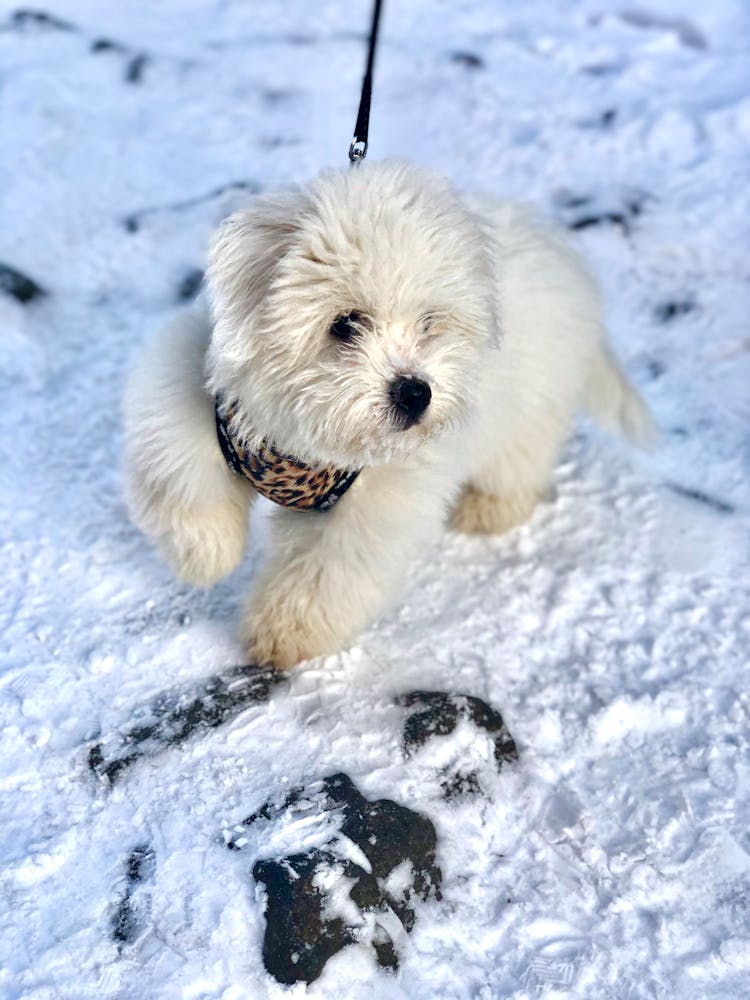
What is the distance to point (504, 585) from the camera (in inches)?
140

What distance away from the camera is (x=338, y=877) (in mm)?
2449

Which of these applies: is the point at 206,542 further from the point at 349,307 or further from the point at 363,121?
the point at 363,121

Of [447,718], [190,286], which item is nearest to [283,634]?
[447,718]

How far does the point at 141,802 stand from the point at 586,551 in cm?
181

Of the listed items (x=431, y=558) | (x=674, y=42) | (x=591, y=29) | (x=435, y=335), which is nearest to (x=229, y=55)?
(x=591, y=29)

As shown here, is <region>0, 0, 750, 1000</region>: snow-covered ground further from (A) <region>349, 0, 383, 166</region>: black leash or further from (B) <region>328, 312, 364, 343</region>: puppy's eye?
(A) <region>349, 0, 383, 166</region>: black leash

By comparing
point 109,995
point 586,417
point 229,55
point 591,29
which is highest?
point 591,29

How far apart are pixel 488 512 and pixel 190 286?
1.76 meters

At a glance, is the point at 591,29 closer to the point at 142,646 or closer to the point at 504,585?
the point at 504,585

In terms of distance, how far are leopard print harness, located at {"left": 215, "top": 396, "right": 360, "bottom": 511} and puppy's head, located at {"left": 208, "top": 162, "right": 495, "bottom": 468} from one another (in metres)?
0.10

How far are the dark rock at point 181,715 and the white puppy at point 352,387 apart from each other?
104 mm

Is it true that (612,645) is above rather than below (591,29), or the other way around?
below

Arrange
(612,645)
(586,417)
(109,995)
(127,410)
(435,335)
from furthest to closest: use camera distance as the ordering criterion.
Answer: (586,417) → (612,645) → (127,410) → (435,335) → (109,995)

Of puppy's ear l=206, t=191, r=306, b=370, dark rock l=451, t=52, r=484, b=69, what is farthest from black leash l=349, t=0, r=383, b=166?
dark rock l=451, t=52, r=484, b=69
